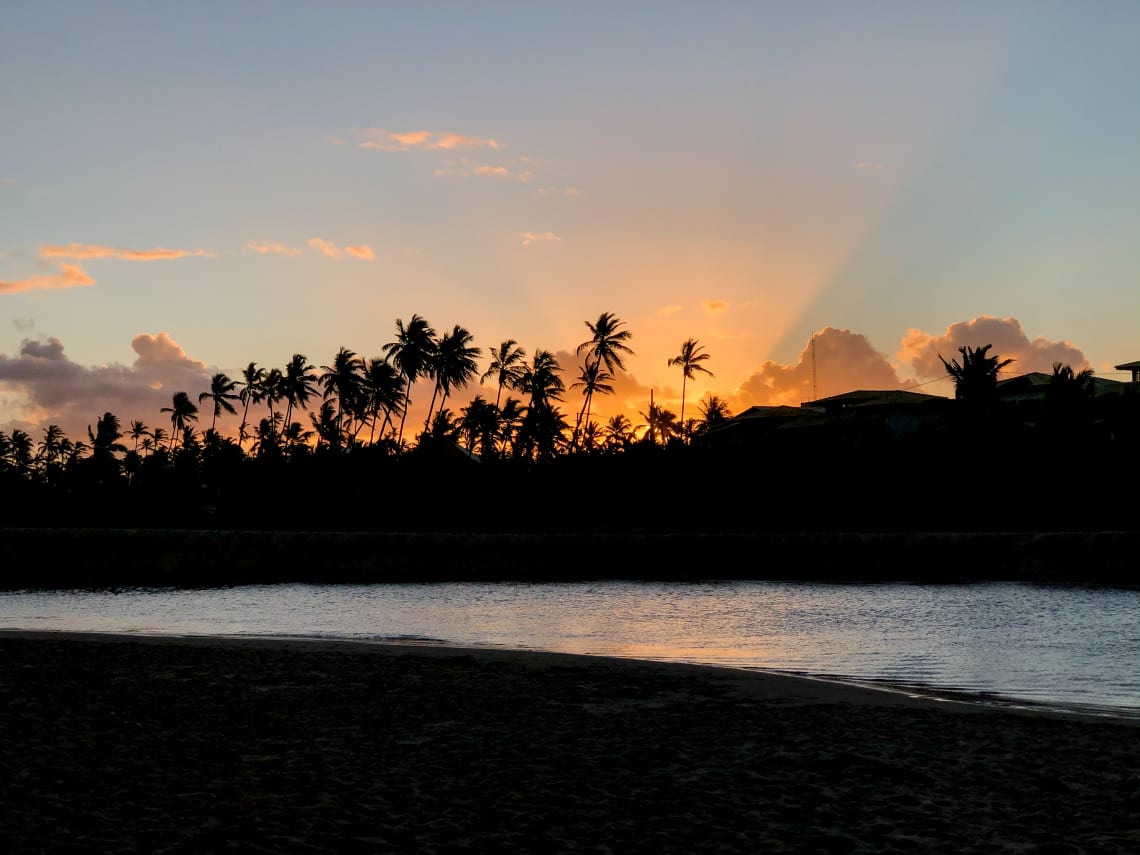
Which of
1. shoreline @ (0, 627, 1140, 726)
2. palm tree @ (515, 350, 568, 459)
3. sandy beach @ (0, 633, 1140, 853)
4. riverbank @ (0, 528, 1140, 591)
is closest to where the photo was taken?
sandy beach @ (0, 633, 1140, 853)

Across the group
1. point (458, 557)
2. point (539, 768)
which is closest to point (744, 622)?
point (539, 768)

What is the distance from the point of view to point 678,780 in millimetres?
9141

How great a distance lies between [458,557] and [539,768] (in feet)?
172

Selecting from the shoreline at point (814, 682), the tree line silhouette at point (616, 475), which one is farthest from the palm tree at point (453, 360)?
the shoreline at point (814, 682)

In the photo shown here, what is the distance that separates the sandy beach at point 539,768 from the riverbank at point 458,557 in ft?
134

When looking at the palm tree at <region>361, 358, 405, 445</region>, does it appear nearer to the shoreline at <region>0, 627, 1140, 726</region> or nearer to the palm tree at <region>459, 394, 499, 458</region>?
the palm tree at <region>459, 394, 499, 458</region>

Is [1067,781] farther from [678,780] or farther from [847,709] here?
[847,709]

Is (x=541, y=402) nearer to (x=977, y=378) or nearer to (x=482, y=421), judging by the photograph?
(x=482, y=421)

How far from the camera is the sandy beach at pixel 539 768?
729 cm

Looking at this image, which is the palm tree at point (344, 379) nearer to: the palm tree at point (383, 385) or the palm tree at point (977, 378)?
the palm tree at point (383, 385)

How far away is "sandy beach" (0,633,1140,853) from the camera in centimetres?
729

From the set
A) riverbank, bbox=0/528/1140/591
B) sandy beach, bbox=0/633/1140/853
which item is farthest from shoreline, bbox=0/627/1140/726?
riverbank, bbox=0/528/1140/591

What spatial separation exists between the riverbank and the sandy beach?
134 ft

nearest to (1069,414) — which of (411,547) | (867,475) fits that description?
(867,475)
